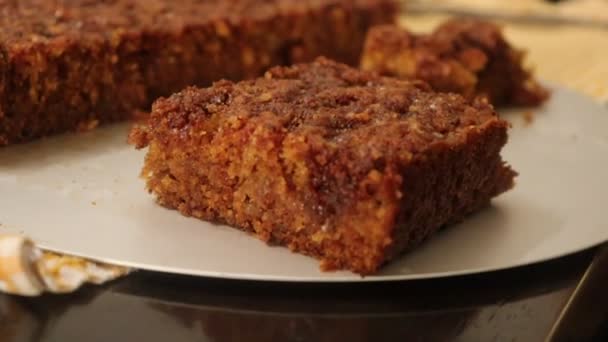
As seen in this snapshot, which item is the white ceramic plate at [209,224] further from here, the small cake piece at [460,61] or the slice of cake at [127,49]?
the small cake piece at [460,61]

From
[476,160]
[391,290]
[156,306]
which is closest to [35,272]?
[156,306]

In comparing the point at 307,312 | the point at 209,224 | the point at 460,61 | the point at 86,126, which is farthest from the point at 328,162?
the point at 460,61

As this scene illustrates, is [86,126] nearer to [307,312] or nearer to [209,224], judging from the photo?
[209,224]

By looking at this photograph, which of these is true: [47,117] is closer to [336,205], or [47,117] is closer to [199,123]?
[199,123]

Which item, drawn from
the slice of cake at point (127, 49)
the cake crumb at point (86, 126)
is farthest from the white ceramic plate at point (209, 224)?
the slice of cake at point (127, 49)

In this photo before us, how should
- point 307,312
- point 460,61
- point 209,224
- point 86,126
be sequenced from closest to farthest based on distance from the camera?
point 307,312
point 209,224
point 86,126
point 460,61

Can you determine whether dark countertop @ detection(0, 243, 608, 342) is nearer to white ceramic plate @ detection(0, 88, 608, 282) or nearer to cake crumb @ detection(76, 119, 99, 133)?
white ceramic plate @ detection(0, 88, 608, 282)
